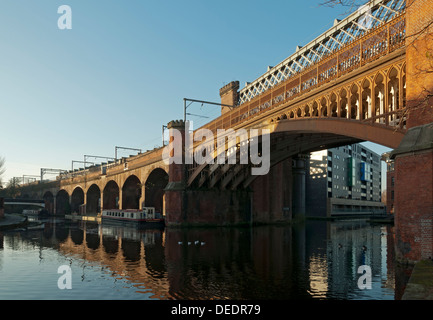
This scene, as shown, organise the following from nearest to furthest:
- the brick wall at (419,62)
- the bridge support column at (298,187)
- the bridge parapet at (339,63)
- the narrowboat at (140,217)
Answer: the brick wall at (419,62), the bridge parapet at (339,63), the narrowboat at (140,217), the bridge support column at (298,187)

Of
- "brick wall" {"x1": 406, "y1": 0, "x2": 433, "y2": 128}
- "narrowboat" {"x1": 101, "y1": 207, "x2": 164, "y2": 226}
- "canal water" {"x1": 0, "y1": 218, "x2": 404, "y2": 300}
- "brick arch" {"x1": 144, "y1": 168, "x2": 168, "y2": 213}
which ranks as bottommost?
"narrowboat" {"x1": 101, "y1": 207, "x2": 164, "y2": 226}

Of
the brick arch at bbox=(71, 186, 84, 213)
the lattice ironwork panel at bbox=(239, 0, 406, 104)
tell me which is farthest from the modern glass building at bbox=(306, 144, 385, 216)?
the brick arch at bbox=(71, 186, 84, 213)

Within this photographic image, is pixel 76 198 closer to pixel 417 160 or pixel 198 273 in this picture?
pixel 198 273

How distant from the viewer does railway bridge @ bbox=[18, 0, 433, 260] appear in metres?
16.1

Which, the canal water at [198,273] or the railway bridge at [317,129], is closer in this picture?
the canal water at [198,273]

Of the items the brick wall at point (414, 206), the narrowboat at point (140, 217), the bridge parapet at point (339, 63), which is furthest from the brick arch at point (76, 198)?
the brick wall at point (414, 206)

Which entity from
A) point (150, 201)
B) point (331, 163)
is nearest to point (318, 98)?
point (150, 201)

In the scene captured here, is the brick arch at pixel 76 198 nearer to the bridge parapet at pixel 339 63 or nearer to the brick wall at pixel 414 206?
the bridge parapet at pixel 339 63

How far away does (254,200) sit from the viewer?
56094 millimetres

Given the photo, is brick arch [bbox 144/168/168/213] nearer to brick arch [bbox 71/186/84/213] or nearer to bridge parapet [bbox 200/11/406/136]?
bridge parapet [bbox 200/11/406/136]

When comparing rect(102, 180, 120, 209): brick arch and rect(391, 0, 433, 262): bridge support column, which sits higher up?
rect(391, 0, 433, 262): bridge support column

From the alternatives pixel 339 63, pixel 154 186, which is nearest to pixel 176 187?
pixel 154 186

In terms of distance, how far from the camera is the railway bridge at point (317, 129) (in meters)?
16.1

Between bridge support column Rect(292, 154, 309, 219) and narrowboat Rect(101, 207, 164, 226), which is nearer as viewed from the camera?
narrowboat Rect(101, 207, 164, 226)
